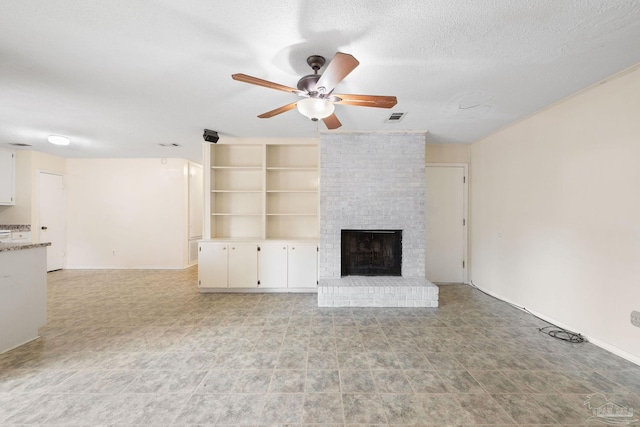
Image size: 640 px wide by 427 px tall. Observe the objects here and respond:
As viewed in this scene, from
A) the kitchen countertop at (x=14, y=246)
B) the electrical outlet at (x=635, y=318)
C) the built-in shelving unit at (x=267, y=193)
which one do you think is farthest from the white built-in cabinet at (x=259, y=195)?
the electrical outlet at (x=635, y=318)

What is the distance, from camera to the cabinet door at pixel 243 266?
4.09m

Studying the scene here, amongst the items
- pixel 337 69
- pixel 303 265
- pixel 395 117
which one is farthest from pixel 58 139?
pixel 395 117

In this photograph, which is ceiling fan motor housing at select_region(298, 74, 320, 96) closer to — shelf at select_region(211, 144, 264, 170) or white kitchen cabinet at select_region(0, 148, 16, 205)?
shelf at select_region(211, 144, 264, 170)

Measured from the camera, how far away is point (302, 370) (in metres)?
2.06

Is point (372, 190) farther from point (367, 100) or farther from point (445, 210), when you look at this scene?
point (367, 100)

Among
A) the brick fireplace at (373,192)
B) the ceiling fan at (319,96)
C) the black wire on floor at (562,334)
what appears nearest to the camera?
the ceiling fan at (319,96)

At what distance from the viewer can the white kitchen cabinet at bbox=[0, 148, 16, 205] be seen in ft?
15.5

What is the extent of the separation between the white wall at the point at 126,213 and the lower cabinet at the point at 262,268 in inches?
81.0

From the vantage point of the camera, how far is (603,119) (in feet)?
7.82

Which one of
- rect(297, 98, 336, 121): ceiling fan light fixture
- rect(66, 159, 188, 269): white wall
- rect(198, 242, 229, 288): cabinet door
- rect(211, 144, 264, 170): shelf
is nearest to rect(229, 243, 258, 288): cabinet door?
rect(198, 242, 229, 288): cabinet door

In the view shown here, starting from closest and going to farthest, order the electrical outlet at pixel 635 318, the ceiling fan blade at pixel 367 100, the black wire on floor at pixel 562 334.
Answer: the ceiling fan blade at pixel 367 100, the electrical outlet at pixel 635 318, the black wire on floor at pixel 562 334

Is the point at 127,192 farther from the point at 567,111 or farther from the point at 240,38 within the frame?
the point at 567,111

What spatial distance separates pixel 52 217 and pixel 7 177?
97 centimetres

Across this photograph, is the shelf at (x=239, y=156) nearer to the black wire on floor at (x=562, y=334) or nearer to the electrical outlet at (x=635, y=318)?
the black wire on floor at (x=562, y=334)
